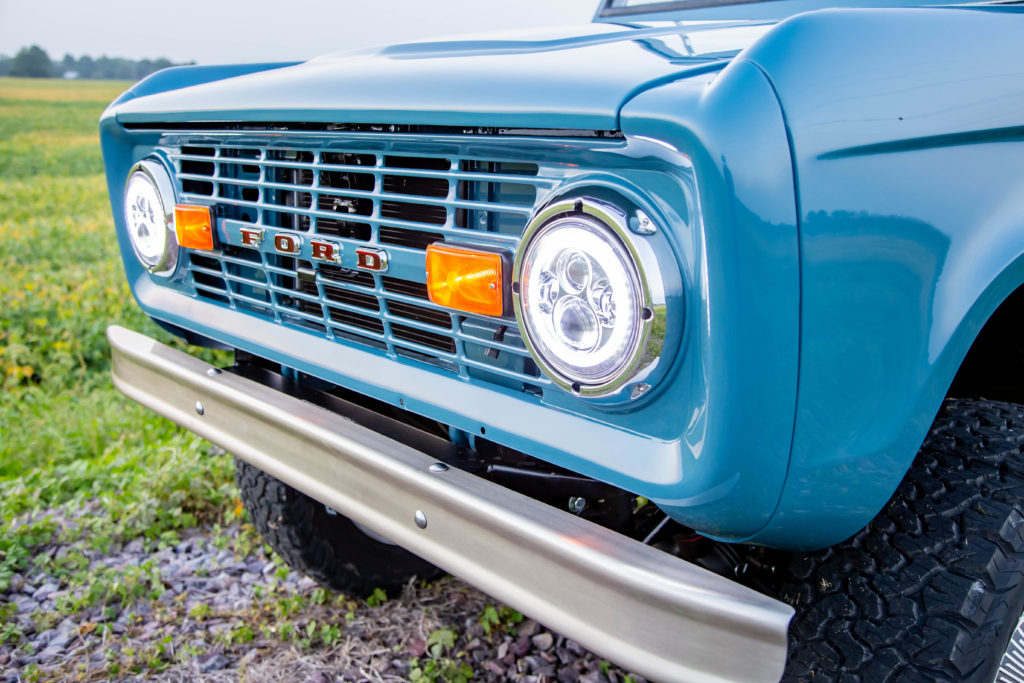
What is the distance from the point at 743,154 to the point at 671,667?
63cm

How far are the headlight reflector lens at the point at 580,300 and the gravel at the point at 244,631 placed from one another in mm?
1276

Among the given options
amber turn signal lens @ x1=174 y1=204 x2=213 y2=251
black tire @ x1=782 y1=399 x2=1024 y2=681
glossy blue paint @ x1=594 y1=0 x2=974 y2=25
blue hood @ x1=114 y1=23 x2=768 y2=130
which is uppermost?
glossy blue paint @ x1=594 y1=0 x2=974 y2=25

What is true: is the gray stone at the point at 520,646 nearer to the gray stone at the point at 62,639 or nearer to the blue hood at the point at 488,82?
the gray stone at the point at 62,639

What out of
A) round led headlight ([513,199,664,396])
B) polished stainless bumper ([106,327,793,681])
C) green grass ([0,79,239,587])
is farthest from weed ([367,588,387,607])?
round led headlight ([513,199,664,396])

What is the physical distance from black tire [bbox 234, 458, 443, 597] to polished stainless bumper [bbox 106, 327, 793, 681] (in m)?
0.59

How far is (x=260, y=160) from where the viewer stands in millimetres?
1672

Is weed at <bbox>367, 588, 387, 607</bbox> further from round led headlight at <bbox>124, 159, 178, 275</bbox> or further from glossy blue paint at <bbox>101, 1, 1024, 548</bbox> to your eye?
glossy blue paint at <bbox>101, 1, 1024, 548</bbox>

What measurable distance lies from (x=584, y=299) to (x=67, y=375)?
4.18 meters

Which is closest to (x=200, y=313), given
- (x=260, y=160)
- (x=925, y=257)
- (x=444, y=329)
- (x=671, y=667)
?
(x=260, y=160)

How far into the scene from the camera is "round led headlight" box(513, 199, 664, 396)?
1051 mm

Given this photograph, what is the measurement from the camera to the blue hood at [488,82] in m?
1.09

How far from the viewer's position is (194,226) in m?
1.84

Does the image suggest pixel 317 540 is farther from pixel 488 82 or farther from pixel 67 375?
pixel 67 375

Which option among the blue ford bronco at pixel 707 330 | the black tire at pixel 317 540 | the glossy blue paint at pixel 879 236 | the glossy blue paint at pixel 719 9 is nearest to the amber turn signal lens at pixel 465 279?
the blue ford bronco at pixel 707 330
